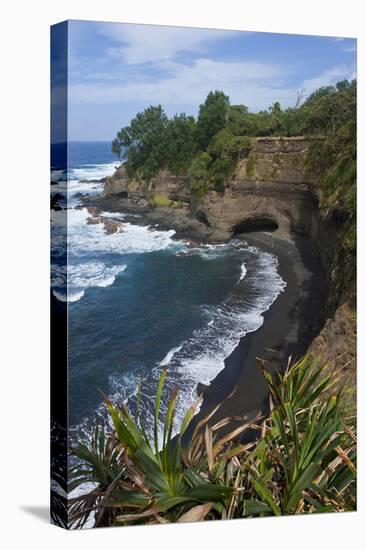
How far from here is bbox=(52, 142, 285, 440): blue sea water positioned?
904cm

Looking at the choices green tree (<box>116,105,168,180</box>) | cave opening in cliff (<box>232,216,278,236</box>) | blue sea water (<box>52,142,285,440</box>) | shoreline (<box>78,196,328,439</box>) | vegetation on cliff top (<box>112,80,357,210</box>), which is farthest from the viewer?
cave opening in cliff (<box>232,216,278,236</box>)

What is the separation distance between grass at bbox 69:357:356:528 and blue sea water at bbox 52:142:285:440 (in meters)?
0.34

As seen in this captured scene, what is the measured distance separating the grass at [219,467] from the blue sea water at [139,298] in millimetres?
338

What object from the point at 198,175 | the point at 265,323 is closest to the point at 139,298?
the point at 265,323

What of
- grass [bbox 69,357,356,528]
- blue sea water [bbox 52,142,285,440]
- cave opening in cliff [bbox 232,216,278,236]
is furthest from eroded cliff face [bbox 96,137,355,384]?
grass [bbox 69,357,356,528]

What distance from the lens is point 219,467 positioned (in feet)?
28.5

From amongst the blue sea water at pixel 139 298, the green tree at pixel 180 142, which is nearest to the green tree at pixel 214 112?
the green tree at pixel 180 142

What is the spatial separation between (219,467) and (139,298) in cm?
202

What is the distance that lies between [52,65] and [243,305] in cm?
335

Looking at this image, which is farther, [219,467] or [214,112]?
[214,112]

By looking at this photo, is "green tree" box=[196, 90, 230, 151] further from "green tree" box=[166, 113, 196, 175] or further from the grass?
the grass

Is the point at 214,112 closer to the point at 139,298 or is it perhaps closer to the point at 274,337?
the point at 139,298

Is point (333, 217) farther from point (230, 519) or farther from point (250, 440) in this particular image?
point (230, 519)

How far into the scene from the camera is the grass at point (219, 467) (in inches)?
340
